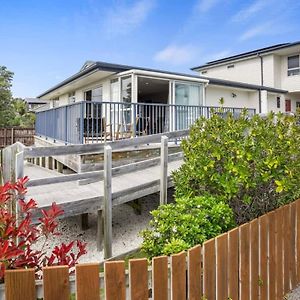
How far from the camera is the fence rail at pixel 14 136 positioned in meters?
25.3

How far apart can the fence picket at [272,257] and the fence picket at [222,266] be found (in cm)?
97

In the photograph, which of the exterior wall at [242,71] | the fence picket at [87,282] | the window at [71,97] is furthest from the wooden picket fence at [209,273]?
the exterior wall at [242,71]

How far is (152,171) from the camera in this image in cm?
810

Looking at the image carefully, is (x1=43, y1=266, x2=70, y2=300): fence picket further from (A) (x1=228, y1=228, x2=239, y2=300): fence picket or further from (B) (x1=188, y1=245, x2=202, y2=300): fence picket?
(A) (x1=228, y1=228, x2=239, y2=300): fence picket

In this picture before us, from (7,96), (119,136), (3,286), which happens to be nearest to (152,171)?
(119,136)

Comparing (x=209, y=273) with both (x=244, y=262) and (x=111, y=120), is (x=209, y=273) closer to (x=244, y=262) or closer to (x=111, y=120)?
(x=244, y=262)

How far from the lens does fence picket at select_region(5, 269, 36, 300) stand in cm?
190

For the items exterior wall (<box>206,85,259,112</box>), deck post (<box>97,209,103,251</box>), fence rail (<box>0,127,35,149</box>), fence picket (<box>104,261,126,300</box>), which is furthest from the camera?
fence rail (<box>0,127,35,149</box>)

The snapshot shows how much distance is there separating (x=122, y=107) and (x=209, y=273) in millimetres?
7671

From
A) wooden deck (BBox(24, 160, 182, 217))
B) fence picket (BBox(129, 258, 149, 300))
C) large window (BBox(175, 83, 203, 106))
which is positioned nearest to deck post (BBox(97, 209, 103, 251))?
wooden deck (BBox(24, 160, 182, 217))

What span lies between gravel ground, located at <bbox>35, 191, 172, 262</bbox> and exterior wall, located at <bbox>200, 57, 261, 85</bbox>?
19.1 m

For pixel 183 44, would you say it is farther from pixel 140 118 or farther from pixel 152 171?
pixel 152 171

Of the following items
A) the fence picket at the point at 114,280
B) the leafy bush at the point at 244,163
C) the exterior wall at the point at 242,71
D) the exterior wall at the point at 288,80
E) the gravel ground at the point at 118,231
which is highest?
the exterior wall at the point at 242,71

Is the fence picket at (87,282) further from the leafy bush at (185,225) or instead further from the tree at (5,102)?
the tree at (5,102)
